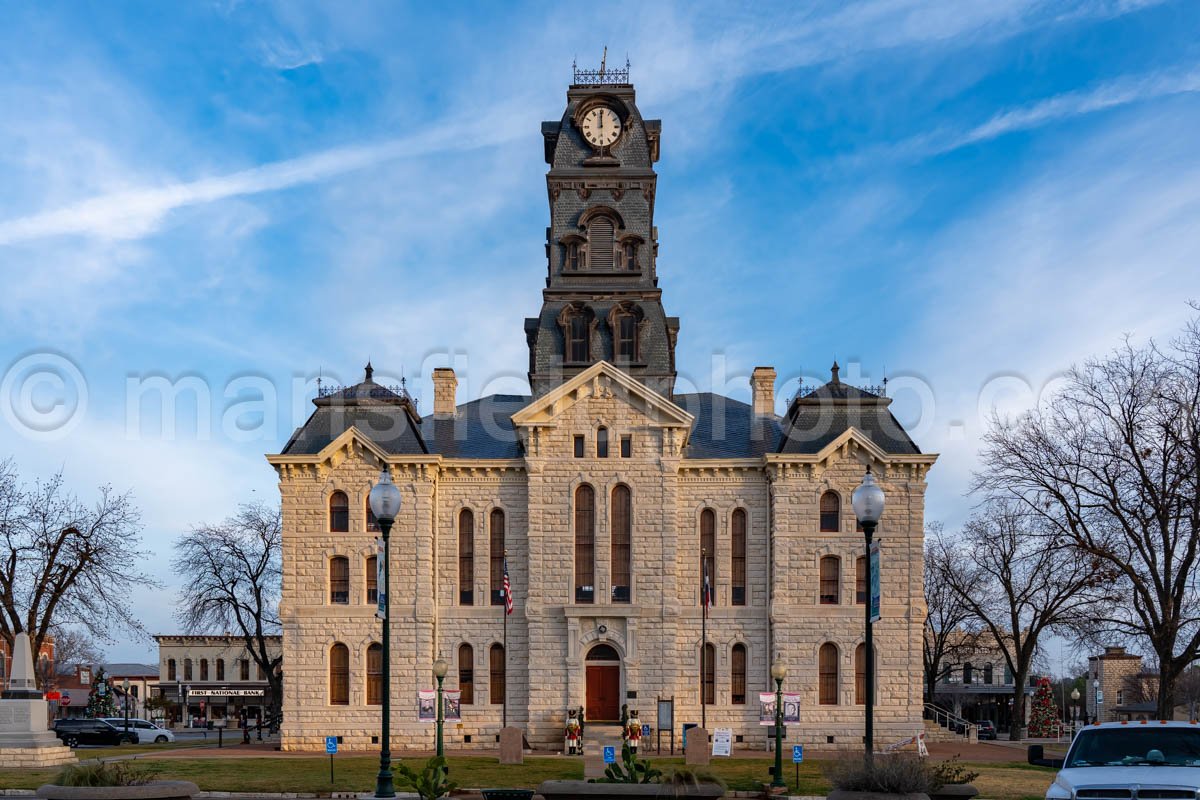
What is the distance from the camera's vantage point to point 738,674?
4797 cm

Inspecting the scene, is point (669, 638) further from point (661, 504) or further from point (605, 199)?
point (605, 199)

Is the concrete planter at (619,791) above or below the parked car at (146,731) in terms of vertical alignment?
above

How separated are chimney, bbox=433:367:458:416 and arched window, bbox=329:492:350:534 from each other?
6.23 m

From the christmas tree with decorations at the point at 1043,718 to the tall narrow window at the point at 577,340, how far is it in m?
33.1

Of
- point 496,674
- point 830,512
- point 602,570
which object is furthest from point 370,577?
point 830,512

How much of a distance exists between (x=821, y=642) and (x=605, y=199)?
19.6 metres

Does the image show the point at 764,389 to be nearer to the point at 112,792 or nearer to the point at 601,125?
the point at 601,125

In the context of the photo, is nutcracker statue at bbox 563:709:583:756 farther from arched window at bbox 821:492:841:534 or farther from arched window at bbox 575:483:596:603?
arched window at bbox 821:492:841:534

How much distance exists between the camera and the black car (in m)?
54.1

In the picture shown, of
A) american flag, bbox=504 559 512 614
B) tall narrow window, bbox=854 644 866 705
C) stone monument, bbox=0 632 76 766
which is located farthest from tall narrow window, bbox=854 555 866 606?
stone monument, bbox=0 632 76 766

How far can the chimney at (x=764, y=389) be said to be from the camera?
52750 mm

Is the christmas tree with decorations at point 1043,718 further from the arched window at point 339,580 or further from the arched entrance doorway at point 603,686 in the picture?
the arched window at point 339,580

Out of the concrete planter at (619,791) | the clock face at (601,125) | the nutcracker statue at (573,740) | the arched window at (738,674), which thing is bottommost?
the nutcracker statue at (573,740)

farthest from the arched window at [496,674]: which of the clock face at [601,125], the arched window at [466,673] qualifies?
the clock face at [601,125]
